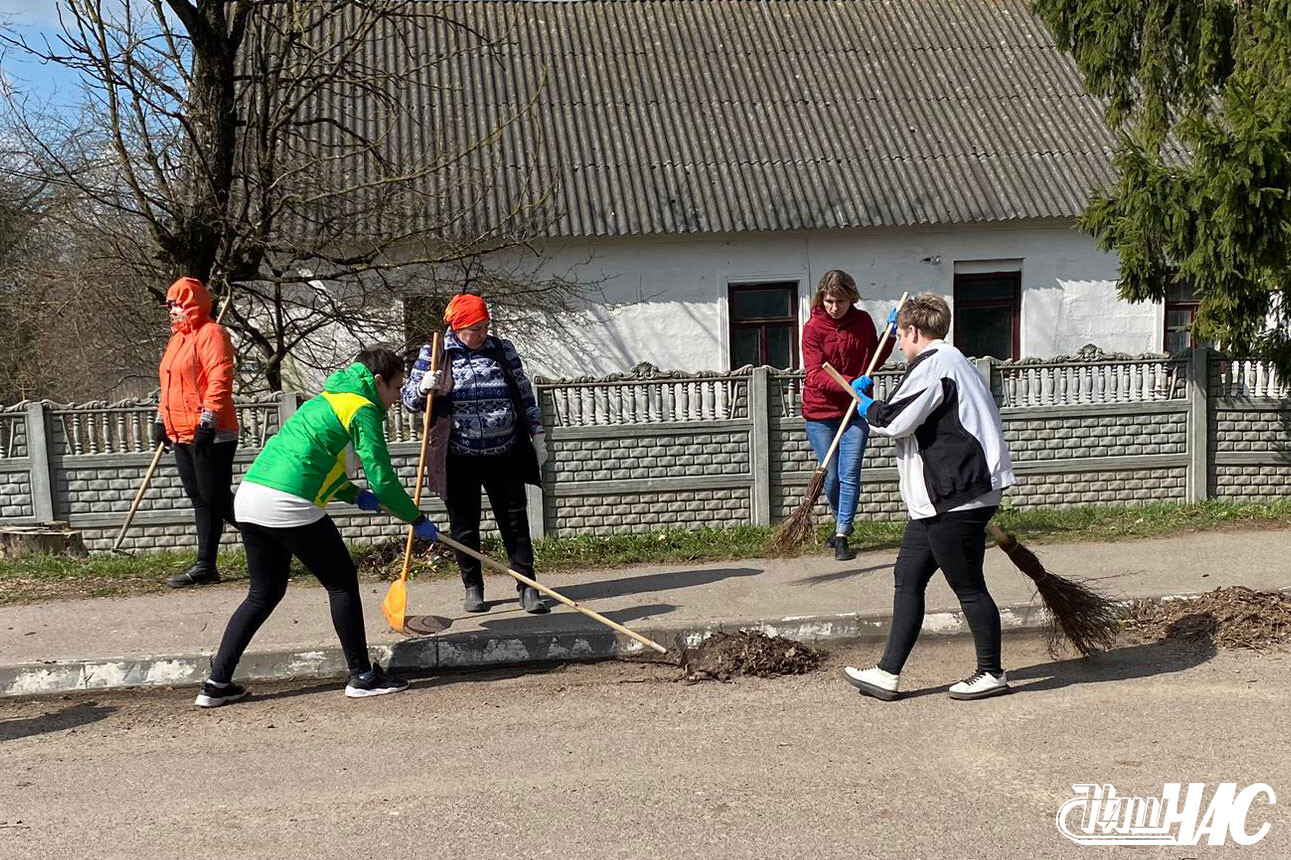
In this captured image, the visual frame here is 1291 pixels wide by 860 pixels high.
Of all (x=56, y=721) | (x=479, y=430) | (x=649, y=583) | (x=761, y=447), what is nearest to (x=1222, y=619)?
(x=649, y=583)

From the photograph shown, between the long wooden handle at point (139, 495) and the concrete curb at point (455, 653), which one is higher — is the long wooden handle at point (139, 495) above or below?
above

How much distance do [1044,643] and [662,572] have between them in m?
2.52

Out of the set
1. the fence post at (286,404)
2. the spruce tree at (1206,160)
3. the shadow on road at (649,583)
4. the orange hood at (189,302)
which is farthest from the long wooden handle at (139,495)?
the spruce tree at (1206,160)

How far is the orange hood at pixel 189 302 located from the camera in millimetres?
7332

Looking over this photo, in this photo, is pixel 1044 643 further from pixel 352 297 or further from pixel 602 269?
pixel 602 269

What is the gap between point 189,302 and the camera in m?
7.34

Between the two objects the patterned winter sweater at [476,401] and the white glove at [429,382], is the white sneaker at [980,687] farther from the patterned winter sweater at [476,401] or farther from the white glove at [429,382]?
the white glove at [429,382]

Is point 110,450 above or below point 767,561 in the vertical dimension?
above

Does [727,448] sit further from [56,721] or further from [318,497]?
[56,721]

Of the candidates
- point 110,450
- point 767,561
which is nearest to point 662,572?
point 767,561

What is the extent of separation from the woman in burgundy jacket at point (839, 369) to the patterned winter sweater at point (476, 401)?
2102 millimetres

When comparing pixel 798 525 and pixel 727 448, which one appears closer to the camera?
pixel 798 525

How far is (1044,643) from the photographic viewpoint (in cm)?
629

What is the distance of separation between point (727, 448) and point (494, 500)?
114 inches
